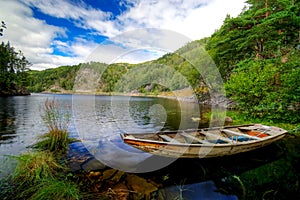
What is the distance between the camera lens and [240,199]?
4.18 m

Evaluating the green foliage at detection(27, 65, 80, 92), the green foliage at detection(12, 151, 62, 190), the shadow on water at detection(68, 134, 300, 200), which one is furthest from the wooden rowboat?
the green foliage at detection(27, 65, 80, 92)

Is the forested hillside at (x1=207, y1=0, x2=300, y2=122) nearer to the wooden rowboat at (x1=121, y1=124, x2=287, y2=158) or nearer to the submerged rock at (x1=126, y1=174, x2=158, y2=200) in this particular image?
the wooden rowboat at (x1=121, y1=124, x2=287, y2=158)

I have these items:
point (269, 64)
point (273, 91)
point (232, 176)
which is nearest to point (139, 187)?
point (232, 176)

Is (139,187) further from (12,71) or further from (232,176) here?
(12,71)

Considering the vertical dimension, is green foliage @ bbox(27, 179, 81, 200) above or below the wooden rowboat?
below

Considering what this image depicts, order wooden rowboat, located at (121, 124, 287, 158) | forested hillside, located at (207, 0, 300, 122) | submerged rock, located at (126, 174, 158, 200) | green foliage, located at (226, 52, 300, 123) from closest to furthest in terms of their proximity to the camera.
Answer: submerged rock, located at (126, 174, 158, 200)
wooden rowboat, located at (121, 124, 287, 158)
green foliage, located at (226, 52, 300, 123)
forested hillside, located at (207, 0, 300, 122)

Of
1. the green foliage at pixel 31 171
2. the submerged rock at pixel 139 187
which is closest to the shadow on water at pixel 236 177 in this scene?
the submerged rock at pixel 139 187

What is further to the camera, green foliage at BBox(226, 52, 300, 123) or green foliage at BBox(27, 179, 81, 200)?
green foliage at BBox(226, 52, 300, 123)

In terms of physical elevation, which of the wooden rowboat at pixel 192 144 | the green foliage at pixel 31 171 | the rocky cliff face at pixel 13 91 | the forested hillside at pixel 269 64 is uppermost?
the forested hillside at pixel 269 64

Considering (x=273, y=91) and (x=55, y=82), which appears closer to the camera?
(x=273, y=91)

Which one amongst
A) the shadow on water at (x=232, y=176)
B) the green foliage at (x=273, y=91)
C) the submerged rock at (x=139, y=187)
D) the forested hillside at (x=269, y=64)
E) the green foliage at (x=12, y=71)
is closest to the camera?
the submerged rock at (x=139, y=187)

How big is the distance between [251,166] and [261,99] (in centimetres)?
743

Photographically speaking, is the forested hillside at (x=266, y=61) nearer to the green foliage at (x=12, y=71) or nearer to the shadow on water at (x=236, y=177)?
the shadow on water at (x=236, y=177)

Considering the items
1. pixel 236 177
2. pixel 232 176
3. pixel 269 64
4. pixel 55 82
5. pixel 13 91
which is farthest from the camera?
pixel 55 82
